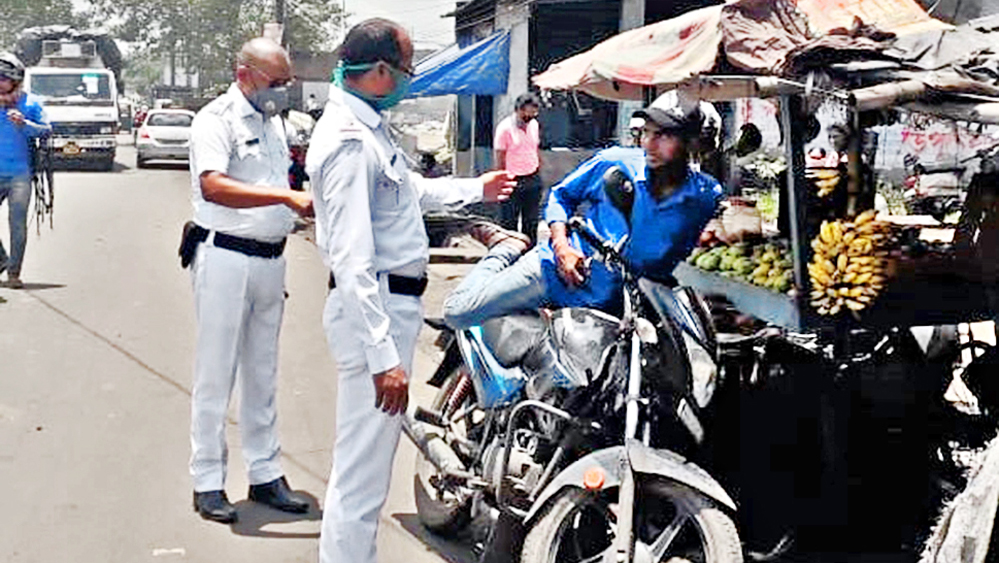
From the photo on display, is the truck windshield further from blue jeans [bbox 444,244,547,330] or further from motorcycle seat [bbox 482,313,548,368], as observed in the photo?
motorcycle seat [bbox 482,313,548,368]

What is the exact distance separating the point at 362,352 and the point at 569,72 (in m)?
4.58

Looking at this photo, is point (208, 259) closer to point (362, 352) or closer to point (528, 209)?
Result: point (362, 352)

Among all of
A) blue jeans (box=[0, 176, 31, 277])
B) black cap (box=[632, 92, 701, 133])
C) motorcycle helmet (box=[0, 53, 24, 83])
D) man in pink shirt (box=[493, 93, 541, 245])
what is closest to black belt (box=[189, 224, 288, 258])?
black cap (box=[632, 92, 701, 133])

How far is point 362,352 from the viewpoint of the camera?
12.4ft

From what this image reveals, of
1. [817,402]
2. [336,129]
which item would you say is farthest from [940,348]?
[336,129]

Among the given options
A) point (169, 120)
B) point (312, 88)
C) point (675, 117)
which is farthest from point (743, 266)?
point (312, 88)

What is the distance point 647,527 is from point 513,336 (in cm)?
94

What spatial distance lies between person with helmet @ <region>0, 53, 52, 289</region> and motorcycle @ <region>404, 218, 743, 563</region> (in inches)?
261

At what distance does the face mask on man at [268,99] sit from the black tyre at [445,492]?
1.35 m

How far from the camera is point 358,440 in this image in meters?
3.84

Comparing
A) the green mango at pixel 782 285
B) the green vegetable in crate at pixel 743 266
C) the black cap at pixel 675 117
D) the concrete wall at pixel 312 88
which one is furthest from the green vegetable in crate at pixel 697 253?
the concrete wall at pixel 312 88

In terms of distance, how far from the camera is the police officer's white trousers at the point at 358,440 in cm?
380

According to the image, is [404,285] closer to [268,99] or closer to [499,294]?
[499,294]

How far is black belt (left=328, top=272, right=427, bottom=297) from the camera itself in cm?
385
